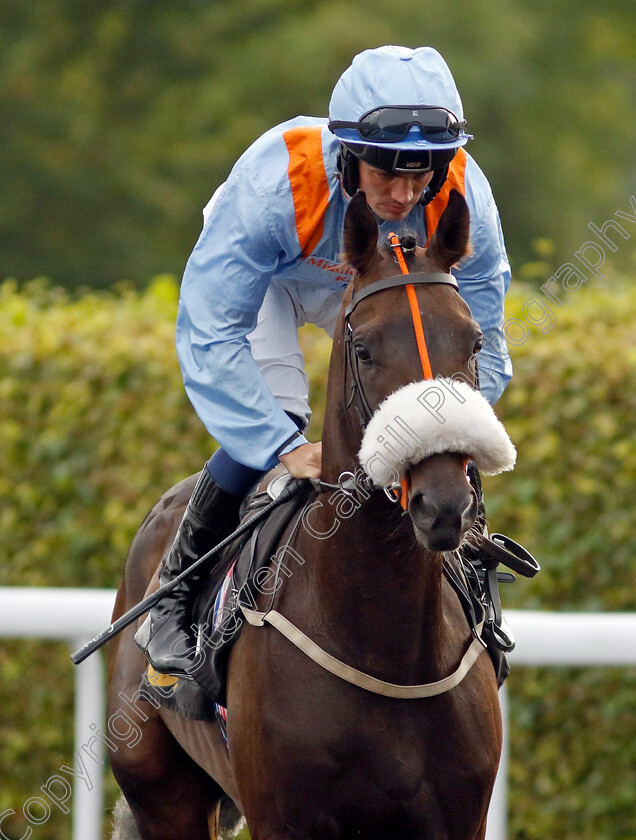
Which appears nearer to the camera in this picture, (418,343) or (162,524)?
(418,343)

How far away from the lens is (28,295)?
7293mm

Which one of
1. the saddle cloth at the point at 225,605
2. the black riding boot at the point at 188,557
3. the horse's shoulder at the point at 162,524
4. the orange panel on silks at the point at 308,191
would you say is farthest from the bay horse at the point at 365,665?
the horse's shoulder at the point at 162,524

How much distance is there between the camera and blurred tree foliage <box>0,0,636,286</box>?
12.1 meters

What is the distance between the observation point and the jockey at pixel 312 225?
2.93 m

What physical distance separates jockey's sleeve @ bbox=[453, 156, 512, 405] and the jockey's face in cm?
23

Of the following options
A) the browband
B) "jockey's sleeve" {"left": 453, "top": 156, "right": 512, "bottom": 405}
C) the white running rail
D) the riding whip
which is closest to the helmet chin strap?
"jockey's sleeve" {"left": 453, "top": 156, "right": 512, "bottom": 405}

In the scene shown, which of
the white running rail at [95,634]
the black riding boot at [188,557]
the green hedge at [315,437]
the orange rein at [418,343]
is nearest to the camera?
the orange rein at [418,343]

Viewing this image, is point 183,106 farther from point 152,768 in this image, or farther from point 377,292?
point 377,292

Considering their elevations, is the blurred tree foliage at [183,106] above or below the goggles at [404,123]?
above

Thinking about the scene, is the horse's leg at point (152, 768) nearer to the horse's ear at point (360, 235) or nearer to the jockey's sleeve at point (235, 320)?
the jockey's sleeve at point (235, 320)

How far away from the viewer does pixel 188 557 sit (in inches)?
142

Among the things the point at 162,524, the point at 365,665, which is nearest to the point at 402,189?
the point at 365,665

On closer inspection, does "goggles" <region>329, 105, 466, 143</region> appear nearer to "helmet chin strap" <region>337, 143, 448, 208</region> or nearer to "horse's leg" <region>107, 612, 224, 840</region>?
"helmet chin strap" <region>337, 143, 448, 208</region>

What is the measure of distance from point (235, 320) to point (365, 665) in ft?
3.09
